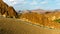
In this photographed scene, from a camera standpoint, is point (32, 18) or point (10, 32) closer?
point (10, 32)

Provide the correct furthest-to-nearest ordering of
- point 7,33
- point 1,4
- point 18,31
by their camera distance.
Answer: point 1,4
point 18,31
point 7,33

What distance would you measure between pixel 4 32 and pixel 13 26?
1263mm

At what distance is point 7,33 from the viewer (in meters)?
9.30

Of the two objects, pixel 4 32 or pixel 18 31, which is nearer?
pixel 4 32

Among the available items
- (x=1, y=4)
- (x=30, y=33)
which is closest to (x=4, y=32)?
(x=30, y=33)

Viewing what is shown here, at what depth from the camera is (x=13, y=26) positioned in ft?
34.4

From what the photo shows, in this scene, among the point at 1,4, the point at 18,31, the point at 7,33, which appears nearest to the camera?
the point at 7,33

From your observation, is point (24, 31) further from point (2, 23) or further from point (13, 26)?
point (2, 23)

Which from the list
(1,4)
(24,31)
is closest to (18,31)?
(24,31)

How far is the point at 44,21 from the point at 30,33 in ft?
33.7

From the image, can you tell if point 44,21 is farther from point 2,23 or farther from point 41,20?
point 2,23

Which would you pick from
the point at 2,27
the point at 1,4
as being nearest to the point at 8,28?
the point at 2,27

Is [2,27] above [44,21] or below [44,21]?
above

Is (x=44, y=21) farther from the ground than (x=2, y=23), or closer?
closer
